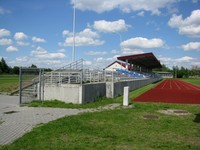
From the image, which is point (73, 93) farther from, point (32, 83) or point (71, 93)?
point (32, 83)

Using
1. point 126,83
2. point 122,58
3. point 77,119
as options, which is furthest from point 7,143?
point 122,58

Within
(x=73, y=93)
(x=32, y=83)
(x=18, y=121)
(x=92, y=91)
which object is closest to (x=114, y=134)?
(x=18, y=121)

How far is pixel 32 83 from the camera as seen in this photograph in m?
18.0

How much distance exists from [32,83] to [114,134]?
1150 centimetres

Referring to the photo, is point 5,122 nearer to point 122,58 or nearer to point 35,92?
point 35,92

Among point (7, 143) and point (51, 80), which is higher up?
point (51, 80)

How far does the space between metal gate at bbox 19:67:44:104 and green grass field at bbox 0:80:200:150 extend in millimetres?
5625

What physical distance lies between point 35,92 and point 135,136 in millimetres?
11867

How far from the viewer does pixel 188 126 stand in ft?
30.1

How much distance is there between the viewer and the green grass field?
665cm

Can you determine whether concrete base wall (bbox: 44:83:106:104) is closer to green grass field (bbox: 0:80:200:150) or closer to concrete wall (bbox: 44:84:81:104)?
concrete wall (bbox: 44:84:81:104)

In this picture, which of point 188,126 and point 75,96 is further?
point 75,96

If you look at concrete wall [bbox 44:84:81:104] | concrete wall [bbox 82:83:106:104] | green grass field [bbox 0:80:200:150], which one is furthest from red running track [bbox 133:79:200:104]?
green grass field [bbox 0:80:200:150]

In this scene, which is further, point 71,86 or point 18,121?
point 71,86
